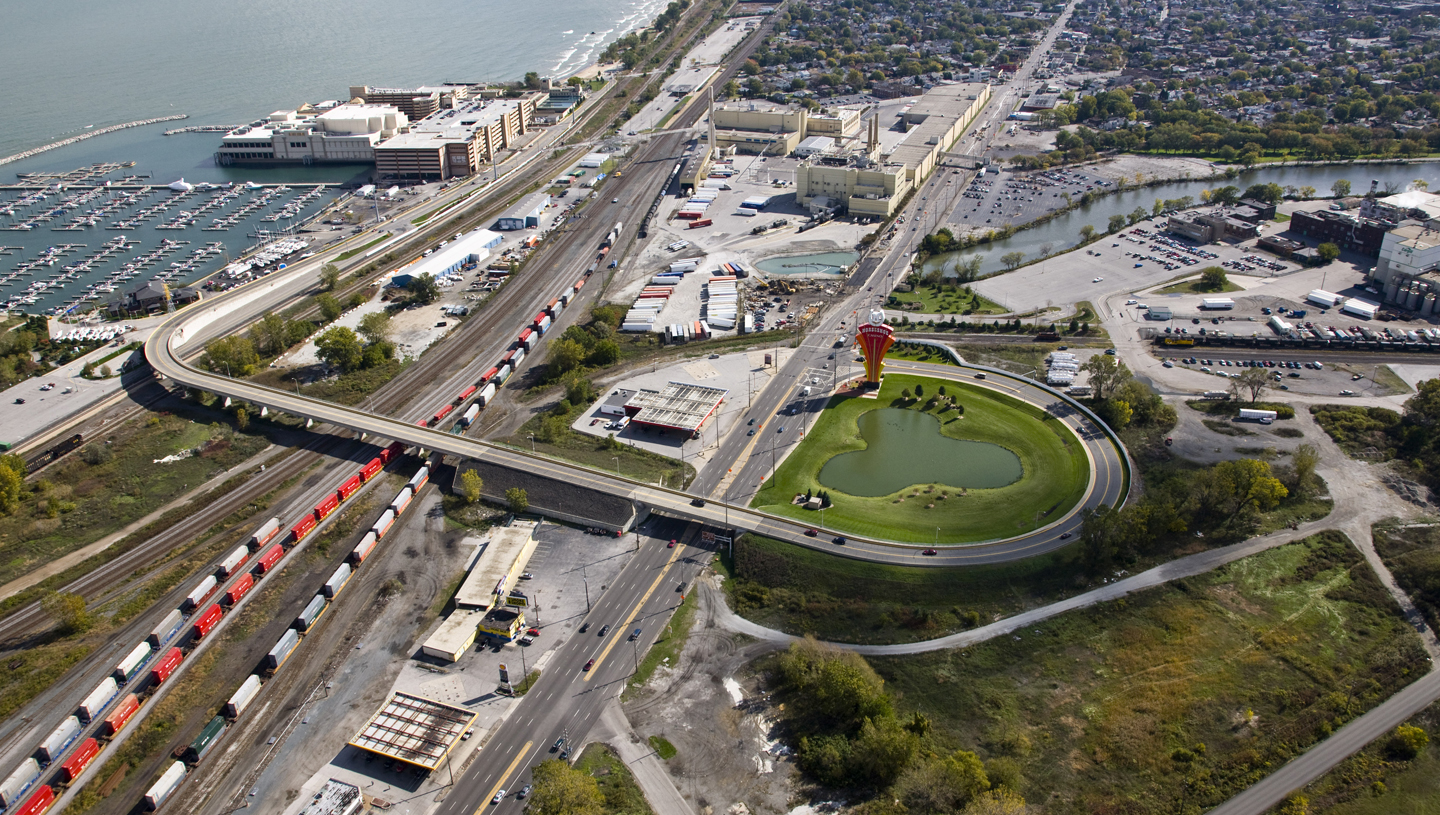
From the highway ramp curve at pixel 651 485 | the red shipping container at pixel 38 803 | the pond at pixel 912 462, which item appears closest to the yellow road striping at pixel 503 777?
the highway ramp curve at pixel 651 485

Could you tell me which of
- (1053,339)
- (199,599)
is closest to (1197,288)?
(1053,339)

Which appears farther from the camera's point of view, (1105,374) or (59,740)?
(1105,374)

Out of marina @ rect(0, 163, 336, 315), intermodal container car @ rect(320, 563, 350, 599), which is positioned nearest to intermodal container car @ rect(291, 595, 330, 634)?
intermodal container car @ rect(320, 563, 350, 599)

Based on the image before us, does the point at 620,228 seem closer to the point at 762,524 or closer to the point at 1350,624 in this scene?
the point at 762,524

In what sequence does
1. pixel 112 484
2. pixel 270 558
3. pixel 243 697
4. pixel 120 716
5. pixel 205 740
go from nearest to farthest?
pixel 205 740 → pixel 120 716 → pixel 243 697 → pixel 270 558 → pixel 112 484

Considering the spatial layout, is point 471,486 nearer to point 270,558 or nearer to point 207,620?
point 270,558

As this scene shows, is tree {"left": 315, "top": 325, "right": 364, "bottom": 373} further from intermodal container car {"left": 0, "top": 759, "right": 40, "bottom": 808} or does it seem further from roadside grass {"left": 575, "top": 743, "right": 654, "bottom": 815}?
roadside grass {"left": 575, "top": 743, "right": 654, "bottom": 815}

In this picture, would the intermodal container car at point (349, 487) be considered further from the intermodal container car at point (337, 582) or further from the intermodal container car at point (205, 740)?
the intermodal container car at point (205, 740)

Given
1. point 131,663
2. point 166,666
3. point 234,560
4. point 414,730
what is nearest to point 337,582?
point 234,560
